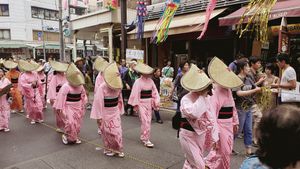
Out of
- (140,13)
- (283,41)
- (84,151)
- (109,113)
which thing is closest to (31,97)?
(84,151)

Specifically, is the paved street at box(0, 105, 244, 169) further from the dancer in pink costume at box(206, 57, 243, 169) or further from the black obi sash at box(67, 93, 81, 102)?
the black obi sash at box(67, 93, 81, 102)

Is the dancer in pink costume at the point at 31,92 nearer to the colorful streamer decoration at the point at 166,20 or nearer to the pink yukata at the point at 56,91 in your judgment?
the pink yukata at the point at 56,91

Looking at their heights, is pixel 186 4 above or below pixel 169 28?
above

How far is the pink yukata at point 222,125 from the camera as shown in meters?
3.53

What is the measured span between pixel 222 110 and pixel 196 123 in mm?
651

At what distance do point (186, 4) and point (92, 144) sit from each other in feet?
25.7

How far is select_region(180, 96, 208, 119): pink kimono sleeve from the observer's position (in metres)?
2.99

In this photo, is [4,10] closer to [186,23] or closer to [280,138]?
[186,23]

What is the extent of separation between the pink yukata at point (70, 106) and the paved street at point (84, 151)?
0.32m

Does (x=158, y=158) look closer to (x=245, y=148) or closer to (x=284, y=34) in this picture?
(x=245, y=148)

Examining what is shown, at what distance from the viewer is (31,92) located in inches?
293

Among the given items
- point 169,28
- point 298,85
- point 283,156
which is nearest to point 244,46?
point 169,28

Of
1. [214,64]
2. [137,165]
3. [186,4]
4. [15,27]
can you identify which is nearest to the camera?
[214,64]

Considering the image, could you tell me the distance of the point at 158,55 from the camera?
13289 millimetres
